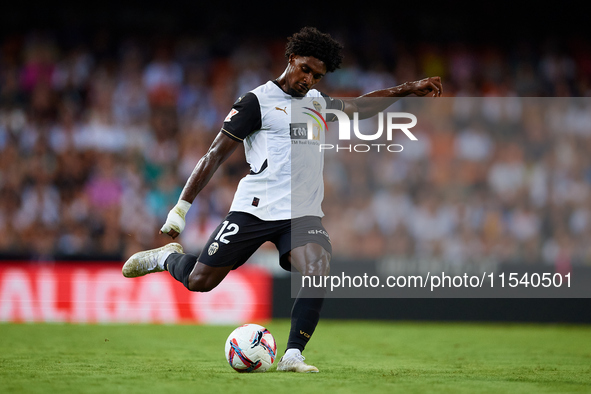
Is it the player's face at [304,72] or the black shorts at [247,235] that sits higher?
the player's face at [304,72]

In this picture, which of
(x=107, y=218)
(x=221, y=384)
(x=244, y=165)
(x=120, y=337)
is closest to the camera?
(x=221, y=384)

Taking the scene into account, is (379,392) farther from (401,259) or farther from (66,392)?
(401,259)

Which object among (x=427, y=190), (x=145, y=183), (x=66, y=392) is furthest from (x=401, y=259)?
(x=66, y=392)

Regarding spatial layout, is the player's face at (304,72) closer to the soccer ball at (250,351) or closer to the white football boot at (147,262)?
the white football boot at (147,262)

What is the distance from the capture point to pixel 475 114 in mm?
13688

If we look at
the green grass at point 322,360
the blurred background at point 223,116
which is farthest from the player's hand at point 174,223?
the blurred background at point 223,116

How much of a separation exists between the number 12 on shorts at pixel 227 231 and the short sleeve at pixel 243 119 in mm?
661

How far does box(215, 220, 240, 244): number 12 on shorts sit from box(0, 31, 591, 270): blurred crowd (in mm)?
5855

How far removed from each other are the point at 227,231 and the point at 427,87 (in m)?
2.11

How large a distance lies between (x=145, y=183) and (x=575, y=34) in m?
10.1

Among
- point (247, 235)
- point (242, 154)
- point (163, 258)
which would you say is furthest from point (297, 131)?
point (242, 154)

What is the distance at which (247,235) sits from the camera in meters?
5.34

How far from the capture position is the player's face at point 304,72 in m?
5.38

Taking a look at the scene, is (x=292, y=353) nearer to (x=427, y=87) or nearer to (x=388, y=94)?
(x=388, y=94)
